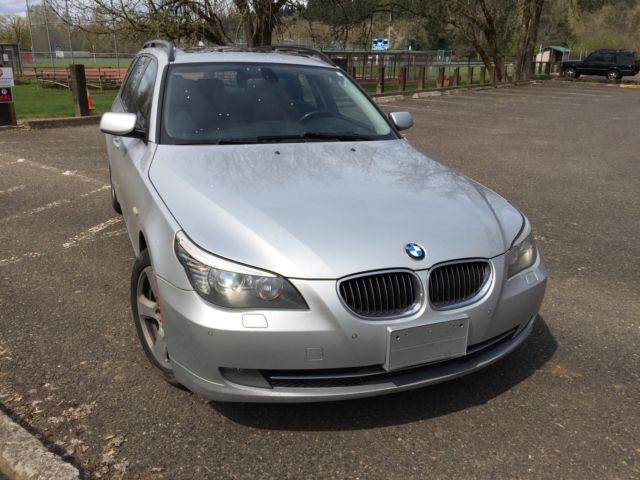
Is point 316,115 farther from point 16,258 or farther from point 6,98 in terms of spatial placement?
point 6,98

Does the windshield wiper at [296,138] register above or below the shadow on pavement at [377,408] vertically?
above

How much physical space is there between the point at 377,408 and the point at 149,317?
1257 mm

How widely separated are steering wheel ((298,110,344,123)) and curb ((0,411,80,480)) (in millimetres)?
2522

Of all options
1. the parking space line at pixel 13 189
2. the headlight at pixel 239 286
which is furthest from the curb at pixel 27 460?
the parking space line at pixel 13 189

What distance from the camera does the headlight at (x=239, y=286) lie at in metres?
2.31

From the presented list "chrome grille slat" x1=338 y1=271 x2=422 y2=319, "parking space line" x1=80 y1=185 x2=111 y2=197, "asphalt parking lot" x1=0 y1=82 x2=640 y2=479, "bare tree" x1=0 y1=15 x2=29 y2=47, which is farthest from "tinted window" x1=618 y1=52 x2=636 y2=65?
"bare tree" x1=0 y1=15 x2=29 y2=47

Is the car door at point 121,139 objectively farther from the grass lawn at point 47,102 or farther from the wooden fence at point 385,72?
the wooden fence at point 385,72

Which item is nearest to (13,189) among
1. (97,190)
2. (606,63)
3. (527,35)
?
(97,190)

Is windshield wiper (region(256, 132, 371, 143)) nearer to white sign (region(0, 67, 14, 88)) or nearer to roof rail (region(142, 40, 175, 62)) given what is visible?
roof rail (region(142, 40, 175, 62))

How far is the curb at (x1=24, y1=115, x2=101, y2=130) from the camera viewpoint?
11.2m

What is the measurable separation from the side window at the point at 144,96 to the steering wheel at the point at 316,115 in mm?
1043

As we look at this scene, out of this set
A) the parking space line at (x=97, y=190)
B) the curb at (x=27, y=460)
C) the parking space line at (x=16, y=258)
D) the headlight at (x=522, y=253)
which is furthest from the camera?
the parking space line at (x=97, y=190)

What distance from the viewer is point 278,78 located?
13.8 ft

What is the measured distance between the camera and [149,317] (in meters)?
2.95
